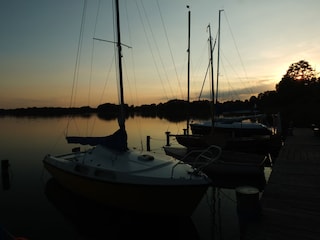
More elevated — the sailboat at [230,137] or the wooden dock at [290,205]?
the sailboat at [230,137]

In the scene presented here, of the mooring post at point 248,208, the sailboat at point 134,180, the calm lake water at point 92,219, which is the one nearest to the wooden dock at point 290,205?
the mooring post at point 248,208

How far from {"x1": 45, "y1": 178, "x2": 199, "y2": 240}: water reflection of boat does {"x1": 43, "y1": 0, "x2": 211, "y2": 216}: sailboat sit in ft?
2.04

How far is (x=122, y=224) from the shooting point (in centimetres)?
1054

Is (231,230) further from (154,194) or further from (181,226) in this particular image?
(154,194)

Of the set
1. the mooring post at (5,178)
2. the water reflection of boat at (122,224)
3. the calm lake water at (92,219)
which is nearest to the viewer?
the water reflection of boat at (122,224)

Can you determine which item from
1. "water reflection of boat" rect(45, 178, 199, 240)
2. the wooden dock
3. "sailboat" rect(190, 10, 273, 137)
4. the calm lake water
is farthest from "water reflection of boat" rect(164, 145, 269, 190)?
"sailboat" rect(190, 10, 273, 137)

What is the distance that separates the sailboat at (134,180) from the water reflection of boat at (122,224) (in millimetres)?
623

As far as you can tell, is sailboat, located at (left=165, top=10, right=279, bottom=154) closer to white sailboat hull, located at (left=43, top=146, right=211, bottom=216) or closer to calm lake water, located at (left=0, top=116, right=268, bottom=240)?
calm lake water, located at (left=0, top=116, right=268, bottom=240)

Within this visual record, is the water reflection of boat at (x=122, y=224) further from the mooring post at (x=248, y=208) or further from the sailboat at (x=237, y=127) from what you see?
the sailboat at (x=237, y=127)

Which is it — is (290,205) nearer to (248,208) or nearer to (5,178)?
(248,208)

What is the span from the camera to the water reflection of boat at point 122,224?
9797 millimetres

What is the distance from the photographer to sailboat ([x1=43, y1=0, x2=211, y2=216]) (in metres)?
9.20

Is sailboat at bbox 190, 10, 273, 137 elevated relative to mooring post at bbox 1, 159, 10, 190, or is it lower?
elevated

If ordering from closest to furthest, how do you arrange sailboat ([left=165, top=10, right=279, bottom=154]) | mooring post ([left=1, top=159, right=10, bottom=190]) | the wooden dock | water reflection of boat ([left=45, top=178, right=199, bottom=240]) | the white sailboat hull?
1. the wooden dock
2. the white sailboat hull
3. water reflection of boat ([left=45, top=178, right=199, bottom=240])
4. mooring post ([left=1, top=159, right=10, bottom=190])
5. sailboat ([left=165, top=10, right=279, bottom=154])
